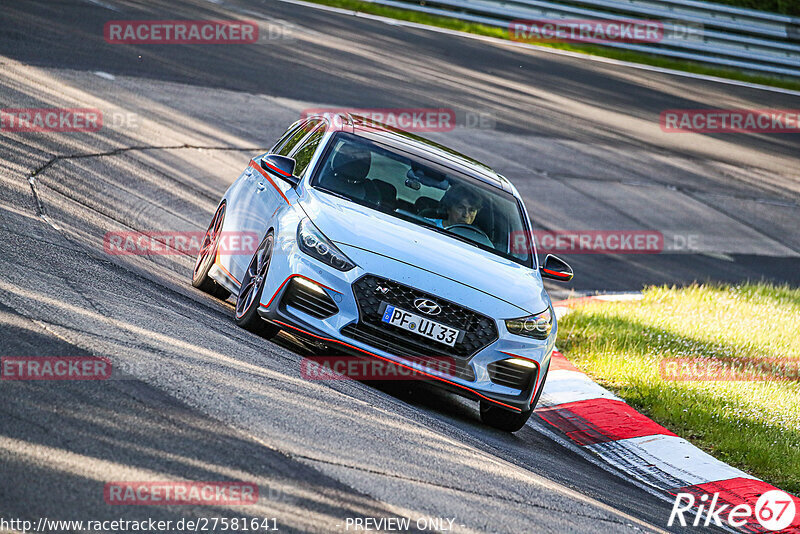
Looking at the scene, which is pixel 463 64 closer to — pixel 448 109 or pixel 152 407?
pixel 448 109

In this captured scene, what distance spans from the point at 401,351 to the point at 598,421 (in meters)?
2.43

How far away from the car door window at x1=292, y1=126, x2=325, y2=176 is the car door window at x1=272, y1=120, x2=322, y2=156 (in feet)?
0.63

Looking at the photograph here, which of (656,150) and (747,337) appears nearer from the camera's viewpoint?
(747,337)

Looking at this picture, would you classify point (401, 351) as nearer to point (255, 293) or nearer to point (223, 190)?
point (255, 293)

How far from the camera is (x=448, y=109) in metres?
19.3

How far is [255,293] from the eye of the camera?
23.7ft

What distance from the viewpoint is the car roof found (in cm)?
841

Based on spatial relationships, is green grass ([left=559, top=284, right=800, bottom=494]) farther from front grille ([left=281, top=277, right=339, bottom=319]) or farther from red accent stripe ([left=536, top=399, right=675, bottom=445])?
front grille ([left=281, top=277, right=339, bottom=319])

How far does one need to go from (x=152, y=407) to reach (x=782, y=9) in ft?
107

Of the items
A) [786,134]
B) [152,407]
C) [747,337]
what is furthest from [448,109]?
[152,407]

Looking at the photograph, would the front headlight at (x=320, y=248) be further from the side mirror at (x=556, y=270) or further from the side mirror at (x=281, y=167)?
the side mirror at (x=556, y=270)

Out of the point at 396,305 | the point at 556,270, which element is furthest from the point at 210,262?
the point at 556,270

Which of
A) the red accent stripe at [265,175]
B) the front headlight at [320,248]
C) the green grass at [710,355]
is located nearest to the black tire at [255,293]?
the front headlight at [320,248]

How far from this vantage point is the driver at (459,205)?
799 cm
